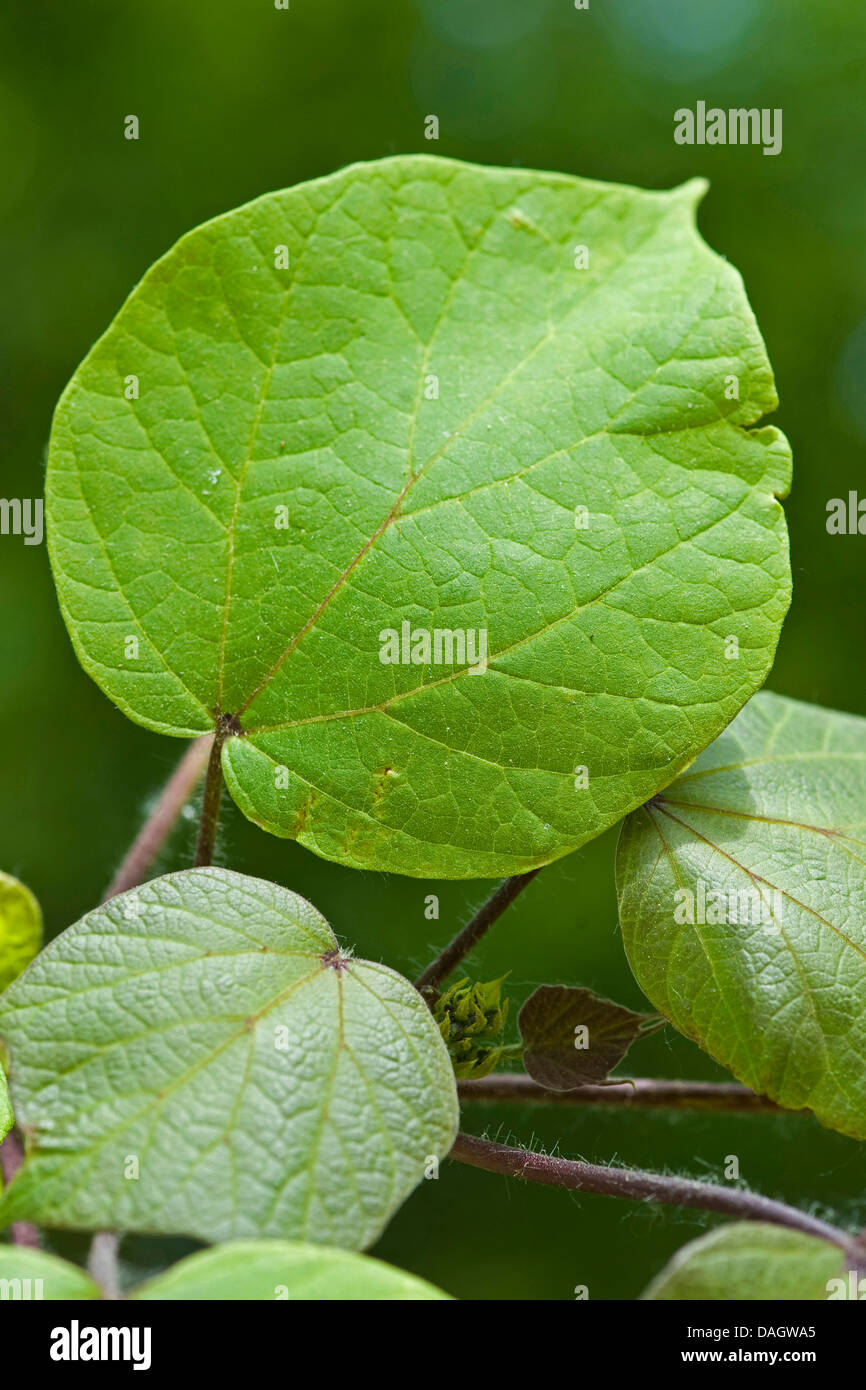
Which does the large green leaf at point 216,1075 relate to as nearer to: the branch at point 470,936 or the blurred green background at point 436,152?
the branch at point 470,936

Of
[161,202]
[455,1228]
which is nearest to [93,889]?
[455,1228]

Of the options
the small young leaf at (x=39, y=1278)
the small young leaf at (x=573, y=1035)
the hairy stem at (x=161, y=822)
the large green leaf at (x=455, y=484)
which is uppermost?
the large green leaf at (x=455, y=484)

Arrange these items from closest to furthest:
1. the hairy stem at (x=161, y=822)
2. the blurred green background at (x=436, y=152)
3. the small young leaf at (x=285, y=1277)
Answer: the small young leaf at (x=285, y=1277), the hairy stem at (x=161, y=822), the blurred green background at (x=436, y=152)

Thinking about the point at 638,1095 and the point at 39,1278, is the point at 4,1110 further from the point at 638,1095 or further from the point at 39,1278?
the point at 638,1095

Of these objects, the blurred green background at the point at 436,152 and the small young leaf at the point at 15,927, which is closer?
the small young leaf at the point at 15,927

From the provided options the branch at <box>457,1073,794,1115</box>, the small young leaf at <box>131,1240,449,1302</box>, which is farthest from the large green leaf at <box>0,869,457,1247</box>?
the branch at <box>457,1073,794,1115</box>

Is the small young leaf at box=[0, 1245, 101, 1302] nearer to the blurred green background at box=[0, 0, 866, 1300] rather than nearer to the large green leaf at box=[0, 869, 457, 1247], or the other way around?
the large green leaf at box=[0, 869, 457, 1247]

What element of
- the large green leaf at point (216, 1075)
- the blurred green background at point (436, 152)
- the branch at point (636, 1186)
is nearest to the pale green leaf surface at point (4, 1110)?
the large green leaf at point (216, 1075)
